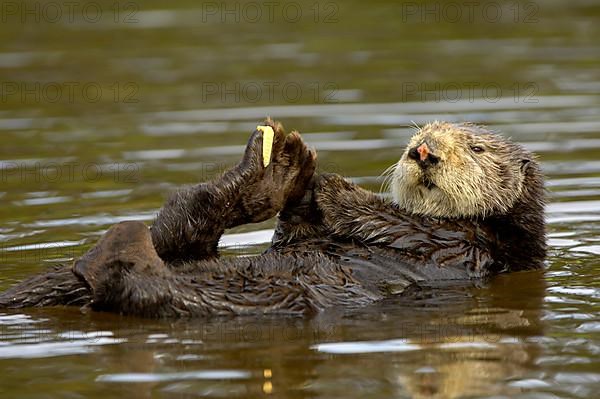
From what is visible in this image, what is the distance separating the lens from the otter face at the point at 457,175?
7051 millimetres

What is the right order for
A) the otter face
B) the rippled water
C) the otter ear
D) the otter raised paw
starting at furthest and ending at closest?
the otter ear → the otter face → the otter raised paw → the rippled water

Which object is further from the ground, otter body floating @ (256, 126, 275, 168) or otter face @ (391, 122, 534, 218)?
otter body floating @ (256, 126, 275, 168)

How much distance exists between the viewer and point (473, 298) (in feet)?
22.5

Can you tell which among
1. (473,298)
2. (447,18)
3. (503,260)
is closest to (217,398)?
(473,298)

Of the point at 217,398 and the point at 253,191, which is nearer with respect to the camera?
the point at 217,398

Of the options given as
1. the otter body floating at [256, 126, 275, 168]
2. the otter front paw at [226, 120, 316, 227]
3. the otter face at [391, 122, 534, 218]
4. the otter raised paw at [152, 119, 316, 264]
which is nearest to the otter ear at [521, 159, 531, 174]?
the otter face at [391, 122, 534, 218]

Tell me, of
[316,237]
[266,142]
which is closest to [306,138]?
[316,237]

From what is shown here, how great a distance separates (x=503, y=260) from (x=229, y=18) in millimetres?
12586

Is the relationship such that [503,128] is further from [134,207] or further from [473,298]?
[473,298]

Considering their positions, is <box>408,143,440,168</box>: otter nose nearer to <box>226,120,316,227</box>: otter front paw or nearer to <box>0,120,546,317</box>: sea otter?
<box>0,120,546,317</box>: sea otter

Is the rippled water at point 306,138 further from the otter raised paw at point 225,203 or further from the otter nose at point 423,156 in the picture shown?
the otter nose at point 423,156

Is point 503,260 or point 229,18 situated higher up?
point 229,18

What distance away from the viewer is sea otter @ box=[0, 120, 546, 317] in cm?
629

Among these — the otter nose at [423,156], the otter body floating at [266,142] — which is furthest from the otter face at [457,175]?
the otter body floating at [266,142]
